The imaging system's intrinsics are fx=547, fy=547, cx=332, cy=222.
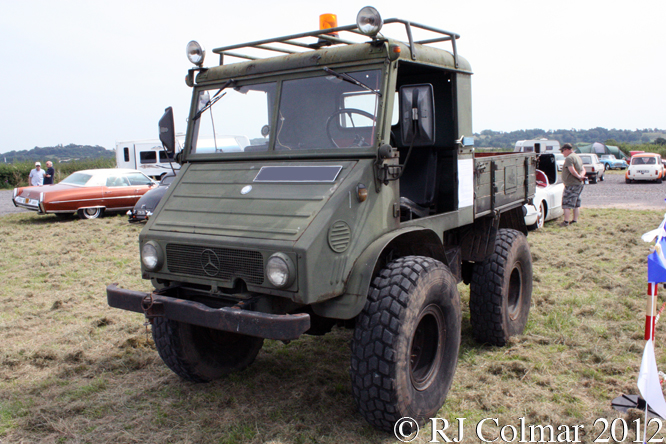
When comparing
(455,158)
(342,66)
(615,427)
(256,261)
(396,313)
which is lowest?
(615,427)

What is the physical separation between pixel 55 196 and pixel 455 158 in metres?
13.0

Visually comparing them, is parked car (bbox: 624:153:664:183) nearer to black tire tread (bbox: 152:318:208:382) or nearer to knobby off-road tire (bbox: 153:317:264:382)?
knobby off-road tire (bbox: 153:317:264:382)

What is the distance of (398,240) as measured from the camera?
3.81 metres

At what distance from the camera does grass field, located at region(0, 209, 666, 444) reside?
355cm

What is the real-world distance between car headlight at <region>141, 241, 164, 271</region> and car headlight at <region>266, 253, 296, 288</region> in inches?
35.8

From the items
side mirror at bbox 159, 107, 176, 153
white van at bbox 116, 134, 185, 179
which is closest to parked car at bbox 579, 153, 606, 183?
white van at bbox 116, 134, 185, 179

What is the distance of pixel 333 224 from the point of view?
3189 millimetres

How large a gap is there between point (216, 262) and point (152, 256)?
527mm

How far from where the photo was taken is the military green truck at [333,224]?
319 centimetres

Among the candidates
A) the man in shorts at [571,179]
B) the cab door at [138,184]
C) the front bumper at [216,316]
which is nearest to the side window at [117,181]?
the cab door at [138,184]

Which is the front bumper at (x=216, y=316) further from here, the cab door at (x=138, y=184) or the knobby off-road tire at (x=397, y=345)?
the cab door at (x=138, y=184)

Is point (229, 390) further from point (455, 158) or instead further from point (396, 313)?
point (455, 158)

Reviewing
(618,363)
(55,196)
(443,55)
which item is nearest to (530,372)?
(618,363)

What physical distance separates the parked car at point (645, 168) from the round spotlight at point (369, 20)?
1035 inches
